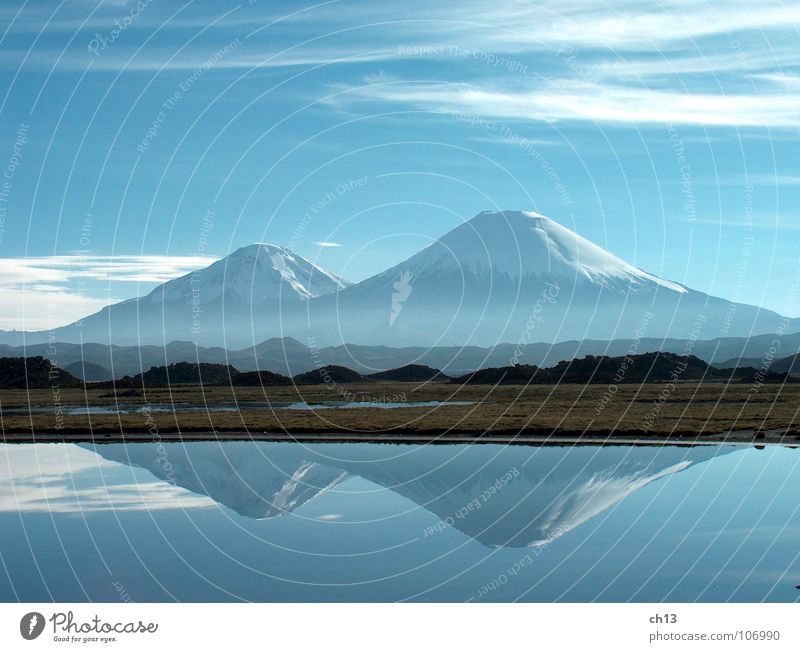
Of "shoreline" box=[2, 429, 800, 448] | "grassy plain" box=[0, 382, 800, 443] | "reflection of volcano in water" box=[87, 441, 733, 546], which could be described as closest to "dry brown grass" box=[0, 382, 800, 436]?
"grassy plain" box=[0, 382, 800, 443]

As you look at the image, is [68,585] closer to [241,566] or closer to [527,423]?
[241,566]

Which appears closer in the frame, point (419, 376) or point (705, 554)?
point (705, 554)

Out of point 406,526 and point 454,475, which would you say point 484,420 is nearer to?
point 454,475

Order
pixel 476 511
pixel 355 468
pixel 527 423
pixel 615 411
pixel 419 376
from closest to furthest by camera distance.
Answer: pixel 476 511, pixel 355 468, pixel 527 423, pixel 615 411, pixel 419 376

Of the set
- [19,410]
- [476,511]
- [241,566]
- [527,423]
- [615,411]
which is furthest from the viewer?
[19,410]

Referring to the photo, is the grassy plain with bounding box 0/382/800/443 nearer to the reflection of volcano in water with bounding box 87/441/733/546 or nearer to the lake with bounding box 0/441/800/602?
the reflection of volcano in water with bounding box 87/441/733/546

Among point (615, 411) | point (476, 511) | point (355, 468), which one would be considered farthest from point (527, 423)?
point (476, 511)
